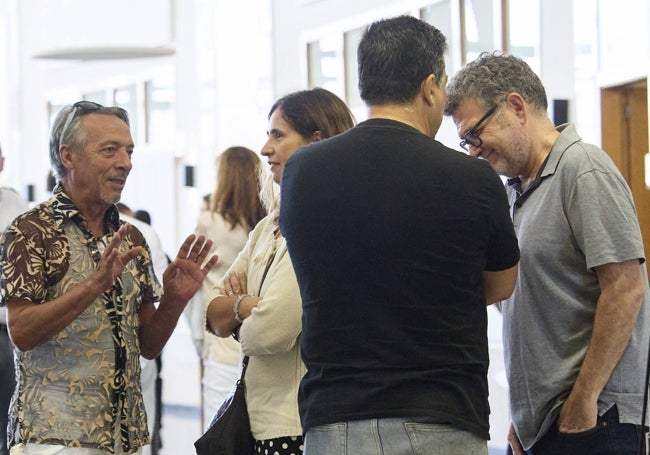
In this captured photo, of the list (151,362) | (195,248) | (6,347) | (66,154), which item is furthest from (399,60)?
(151,362)

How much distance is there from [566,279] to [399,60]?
73cm

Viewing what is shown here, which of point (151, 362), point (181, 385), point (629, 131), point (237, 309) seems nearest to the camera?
point (237, 309)

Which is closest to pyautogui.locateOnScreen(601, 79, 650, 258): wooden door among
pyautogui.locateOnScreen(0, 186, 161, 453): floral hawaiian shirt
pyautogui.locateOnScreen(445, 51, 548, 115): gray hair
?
pyautogui.locateOnScreen(445, 51, 548, 115): gray hair

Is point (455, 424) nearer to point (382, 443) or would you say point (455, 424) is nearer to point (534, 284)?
point (382, 443)

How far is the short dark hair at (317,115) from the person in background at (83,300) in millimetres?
413

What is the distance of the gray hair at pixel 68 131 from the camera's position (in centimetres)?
284

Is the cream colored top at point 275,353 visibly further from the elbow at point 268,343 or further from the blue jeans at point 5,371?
the blue jeans at point 5,371

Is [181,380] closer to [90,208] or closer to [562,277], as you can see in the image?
[90,208]

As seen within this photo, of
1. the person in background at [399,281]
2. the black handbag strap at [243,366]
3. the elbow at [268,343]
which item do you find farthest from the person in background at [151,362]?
the person in background at [399,281]

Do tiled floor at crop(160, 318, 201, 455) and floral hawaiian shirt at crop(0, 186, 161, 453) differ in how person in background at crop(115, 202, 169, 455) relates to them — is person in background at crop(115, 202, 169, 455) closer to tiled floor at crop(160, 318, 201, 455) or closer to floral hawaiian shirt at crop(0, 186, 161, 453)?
floral hawaiian shirt at crop(0, 186, 161, 453)

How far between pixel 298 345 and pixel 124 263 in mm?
475

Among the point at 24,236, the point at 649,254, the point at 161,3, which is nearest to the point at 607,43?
the point at 649,254

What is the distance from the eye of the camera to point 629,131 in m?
6.15

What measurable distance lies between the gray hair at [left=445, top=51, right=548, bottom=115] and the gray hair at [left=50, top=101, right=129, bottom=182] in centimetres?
97
